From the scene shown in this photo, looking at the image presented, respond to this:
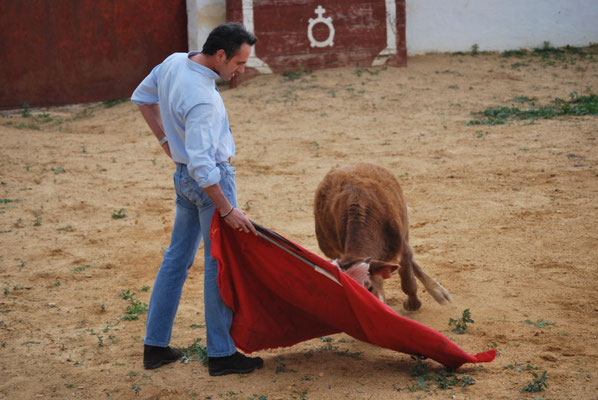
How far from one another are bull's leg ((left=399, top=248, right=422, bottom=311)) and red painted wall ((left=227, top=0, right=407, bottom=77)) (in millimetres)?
8857

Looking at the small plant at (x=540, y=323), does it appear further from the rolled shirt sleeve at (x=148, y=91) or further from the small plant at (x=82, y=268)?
the small plant at (x=82, y=268)

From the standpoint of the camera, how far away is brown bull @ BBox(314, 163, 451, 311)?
415cm

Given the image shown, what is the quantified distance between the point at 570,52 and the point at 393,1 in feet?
13.3

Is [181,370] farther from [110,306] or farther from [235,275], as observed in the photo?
[110,306]

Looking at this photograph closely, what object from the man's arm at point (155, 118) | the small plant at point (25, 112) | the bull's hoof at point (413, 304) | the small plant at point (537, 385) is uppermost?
the man's arm at point (155, 118)

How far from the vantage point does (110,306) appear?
4.91 m

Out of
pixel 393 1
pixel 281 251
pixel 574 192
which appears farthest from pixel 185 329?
pixel 393 1

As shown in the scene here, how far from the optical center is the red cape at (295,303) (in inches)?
135

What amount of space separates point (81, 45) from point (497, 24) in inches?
346

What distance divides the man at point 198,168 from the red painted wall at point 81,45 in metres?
9.92

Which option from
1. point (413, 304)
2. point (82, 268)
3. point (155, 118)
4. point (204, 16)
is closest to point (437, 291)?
point (413, 304)

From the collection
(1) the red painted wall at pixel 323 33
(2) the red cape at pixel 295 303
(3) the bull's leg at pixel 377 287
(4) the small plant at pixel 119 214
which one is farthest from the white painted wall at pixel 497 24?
(2) the red cape at pixel 295 303

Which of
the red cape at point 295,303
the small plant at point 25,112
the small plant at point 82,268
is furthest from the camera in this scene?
the small plant at point 25,112

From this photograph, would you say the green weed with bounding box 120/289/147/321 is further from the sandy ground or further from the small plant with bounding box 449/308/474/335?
the small plant with bounding box 449/308/474/335
